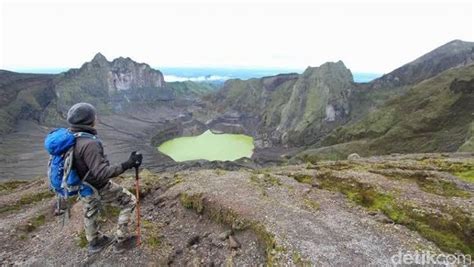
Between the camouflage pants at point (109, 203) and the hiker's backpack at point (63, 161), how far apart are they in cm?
72

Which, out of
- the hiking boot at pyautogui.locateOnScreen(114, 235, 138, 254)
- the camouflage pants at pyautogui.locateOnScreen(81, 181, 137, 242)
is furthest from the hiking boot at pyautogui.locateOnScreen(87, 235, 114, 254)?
the hiking boot at pyautogui.locateOnScreen(114, 235, 138, 254)

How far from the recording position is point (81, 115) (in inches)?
414

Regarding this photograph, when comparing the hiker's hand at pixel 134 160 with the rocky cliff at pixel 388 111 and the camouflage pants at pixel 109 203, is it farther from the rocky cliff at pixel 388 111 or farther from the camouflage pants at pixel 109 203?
the rocky cliff at pixel 388 111

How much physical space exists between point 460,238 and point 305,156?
93786mm

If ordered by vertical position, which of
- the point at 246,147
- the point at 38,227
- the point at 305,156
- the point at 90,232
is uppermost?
the point at 90,232

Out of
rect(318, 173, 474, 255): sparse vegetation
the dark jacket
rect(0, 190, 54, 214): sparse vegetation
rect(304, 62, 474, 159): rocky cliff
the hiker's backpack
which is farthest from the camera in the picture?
rect(304, 62, 474, 159): rocky cliff

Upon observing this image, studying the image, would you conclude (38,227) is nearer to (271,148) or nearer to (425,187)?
(425,187)

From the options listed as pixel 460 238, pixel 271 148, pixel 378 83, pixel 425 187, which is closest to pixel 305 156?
pixel 271 148

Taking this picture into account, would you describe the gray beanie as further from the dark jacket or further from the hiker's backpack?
the dark jacket

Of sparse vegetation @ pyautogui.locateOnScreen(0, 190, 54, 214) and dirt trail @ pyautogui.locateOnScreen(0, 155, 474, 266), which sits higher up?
dirt trail @ pyautogui.locateOnScreen(0, 155, 474, 266)

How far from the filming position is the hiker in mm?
10203

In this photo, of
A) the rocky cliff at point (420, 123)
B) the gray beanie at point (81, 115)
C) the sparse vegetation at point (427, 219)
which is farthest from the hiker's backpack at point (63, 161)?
the rocky cliff at point (420, 123)

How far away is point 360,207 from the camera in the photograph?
16.9m

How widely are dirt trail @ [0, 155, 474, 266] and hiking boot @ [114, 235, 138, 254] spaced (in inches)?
8.8
